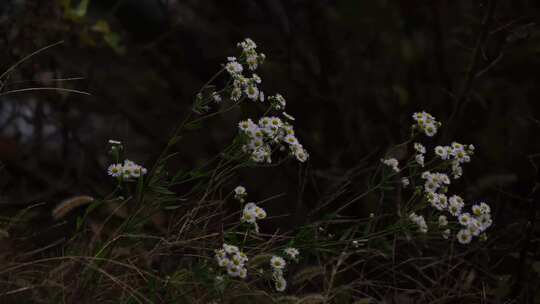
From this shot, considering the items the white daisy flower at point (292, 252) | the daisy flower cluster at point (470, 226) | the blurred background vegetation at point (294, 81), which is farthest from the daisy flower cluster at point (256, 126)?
the blurred background vegetation at point (294, 81)

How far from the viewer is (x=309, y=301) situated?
2520 millimetres

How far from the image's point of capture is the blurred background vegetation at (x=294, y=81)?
12.4 feet

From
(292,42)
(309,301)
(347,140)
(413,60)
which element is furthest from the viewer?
(413,60)

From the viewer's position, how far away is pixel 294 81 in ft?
13.8

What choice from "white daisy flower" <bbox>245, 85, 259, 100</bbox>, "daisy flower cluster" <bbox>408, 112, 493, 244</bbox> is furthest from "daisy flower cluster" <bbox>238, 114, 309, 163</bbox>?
"daisy flower cluster" <bbox>408, 112, 493, 244</bbox>

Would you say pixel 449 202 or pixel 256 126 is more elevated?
pixel 449 202

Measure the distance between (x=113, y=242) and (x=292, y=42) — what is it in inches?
77.3

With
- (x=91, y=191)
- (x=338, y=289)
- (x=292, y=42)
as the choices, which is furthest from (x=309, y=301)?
(x=91, y=191)

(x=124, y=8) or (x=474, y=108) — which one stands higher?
(x=474, y=108)

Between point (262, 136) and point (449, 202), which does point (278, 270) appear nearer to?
point (262, 136)

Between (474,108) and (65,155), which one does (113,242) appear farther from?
(474,108)

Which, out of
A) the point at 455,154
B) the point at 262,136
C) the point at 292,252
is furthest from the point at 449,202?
the point at 262,136

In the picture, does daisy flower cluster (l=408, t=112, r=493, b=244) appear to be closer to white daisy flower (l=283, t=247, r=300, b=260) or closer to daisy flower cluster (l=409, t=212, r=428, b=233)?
daisy flower cluster (l=409, t=212, r=428, b=233)

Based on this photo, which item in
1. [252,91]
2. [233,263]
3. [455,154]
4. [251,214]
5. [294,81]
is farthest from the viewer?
[294,81]
